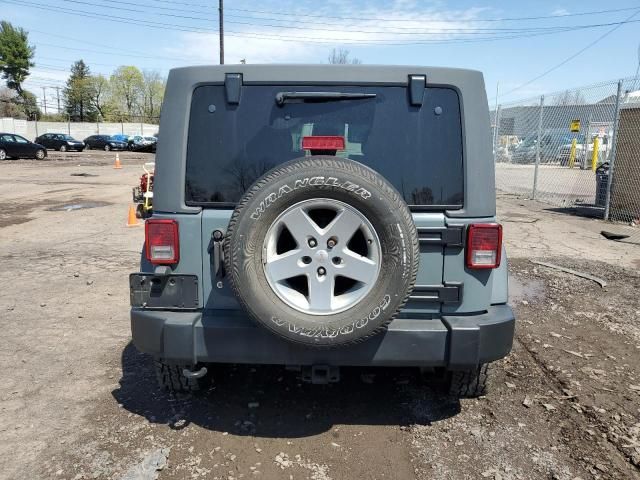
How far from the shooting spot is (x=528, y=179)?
2031 cm

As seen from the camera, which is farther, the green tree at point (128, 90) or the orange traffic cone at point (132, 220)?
the green tree at point (128, 90)

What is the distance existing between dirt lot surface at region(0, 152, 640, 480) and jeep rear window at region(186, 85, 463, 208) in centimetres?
138

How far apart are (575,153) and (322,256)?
55.9ft

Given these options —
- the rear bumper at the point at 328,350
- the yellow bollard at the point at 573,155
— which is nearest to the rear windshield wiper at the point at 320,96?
the rear bumper at the point at 328,350

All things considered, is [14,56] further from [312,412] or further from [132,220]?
[312,412]

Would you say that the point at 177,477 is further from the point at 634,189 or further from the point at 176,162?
the point at 634,189

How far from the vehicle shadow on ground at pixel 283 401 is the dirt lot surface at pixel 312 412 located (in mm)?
12

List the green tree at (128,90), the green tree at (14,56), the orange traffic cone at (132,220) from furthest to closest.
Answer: the green tree at (128,90) < the green tree at (14,56) < the orange traffic cone at (132,220)

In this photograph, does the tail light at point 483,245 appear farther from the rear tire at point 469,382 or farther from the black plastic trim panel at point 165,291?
the black plastic trim panel at point 165,291

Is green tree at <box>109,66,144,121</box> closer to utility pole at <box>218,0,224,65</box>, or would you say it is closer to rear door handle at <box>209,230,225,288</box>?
utility pole at <box>218,0,224,65</box>

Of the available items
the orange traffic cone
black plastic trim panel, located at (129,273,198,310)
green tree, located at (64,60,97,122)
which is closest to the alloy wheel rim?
black plastic trim panel, located at (129,273,198,310)

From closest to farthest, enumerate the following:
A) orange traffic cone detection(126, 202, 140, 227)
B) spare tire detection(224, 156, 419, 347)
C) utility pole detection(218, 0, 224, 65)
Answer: spare tire detection(224, 156, 419, 347)
orange traffic cone detection(126, 202, 140, 227)
utility pole detection(218, 0, 224, 65)

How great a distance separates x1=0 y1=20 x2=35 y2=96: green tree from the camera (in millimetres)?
69438

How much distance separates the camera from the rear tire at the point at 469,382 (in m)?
3.29
